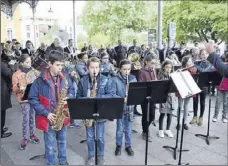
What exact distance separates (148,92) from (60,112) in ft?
4.37

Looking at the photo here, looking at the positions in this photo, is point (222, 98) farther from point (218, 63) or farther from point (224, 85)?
point (218, 63)

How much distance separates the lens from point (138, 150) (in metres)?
5.59

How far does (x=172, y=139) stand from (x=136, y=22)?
2877 cm

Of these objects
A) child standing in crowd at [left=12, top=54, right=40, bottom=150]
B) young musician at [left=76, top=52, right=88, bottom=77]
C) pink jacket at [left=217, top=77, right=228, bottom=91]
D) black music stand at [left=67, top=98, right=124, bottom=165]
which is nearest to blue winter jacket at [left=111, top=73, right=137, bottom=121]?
black music stand at [left=67, top=98, right=124, bottom=165]

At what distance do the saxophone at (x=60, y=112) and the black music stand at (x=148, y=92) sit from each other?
0.94 metres

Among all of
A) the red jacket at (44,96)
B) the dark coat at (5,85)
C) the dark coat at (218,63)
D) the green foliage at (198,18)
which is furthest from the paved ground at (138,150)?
the green foliage at (198,18)

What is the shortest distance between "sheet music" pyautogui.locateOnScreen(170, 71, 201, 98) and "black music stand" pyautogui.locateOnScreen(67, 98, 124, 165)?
0.96 m

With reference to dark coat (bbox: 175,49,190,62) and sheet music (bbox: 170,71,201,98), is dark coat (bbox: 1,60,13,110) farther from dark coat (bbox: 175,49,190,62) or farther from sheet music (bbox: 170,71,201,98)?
dark coat (bbox: 175,49,190,62)

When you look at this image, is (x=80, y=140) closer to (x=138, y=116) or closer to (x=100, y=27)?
(x=138, y=116)

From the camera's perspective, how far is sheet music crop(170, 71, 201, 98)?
4.23m

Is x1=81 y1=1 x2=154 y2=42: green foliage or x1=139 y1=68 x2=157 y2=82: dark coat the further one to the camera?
x1=81 y1=1 x2=154 y2=42: green foliage

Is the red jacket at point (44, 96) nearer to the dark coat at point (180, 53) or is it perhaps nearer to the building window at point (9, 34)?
the dark coat at point (180, 53)

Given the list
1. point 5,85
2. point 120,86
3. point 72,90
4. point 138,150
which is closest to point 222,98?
point 138,150

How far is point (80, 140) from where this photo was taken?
6.17 metres
